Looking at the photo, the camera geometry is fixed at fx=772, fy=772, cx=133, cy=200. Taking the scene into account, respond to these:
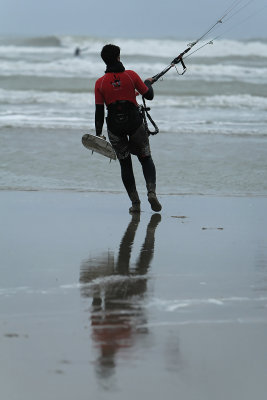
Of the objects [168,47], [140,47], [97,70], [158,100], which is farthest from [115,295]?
[140,47]

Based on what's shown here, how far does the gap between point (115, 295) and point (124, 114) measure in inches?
102

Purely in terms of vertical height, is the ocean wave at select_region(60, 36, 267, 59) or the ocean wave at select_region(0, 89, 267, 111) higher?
the ocean wave at select_region(60, 36, 267, 59)

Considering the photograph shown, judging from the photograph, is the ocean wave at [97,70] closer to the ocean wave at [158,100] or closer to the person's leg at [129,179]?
the ocean wave at [158,100]

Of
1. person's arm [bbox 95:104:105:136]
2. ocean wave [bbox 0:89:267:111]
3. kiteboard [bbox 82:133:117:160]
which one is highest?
ocean wave [bbox 0:89:267:111]

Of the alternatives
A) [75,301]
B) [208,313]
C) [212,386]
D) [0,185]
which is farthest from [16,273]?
[0,185]

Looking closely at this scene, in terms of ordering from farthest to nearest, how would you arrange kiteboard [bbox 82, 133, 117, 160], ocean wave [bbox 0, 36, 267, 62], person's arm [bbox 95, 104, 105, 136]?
ocean wave [bbox 0, 36, 267, 62]
kiteboard [bbox 82, 133, 117, 160]
person's arm [bbox 95, 104, 105, 136]

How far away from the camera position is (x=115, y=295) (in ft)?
13.7

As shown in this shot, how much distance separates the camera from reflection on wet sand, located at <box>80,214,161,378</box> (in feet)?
11.1

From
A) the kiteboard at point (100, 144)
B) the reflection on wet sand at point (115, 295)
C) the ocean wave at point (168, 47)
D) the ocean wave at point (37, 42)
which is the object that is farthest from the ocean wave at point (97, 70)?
the reflection on wet sand at point (115, 295)

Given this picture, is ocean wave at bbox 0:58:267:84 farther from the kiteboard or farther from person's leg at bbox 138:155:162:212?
the kiteboard

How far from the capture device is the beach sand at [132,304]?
303cm

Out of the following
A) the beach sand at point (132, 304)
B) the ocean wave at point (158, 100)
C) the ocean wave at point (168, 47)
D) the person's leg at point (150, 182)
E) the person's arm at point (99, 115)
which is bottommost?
the beach sand at point (132, 304)

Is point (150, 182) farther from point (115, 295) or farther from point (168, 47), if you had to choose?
point (168, 47)

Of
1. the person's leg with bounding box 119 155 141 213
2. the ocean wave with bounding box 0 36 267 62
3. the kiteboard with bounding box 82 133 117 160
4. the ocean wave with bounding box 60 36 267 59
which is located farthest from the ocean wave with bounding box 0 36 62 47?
the kiteboard with bounding box 82 133 117 160
